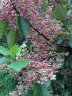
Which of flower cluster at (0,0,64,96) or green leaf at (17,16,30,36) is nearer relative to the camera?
flower cluster at (0,0,64,96)

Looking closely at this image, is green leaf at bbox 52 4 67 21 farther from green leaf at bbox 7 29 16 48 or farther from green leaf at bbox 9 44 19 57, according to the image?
green leaf at bbox 9 44 19 57

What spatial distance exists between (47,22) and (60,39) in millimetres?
213

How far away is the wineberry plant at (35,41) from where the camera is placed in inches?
47.9

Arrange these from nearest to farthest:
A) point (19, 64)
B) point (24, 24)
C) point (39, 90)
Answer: point (19, 64) → point (39, 90) → point (24, 24)

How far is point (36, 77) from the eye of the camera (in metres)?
1.19

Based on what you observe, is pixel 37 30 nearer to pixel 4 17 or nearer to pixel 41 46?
pixel 41 46

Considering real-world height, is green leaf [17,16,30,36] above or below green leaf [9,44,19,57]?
above

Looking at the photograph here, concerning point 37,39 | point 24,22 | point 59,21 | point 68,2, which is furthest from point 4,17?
point 68,2

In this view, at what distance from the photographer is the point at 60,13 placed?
60.6 inches

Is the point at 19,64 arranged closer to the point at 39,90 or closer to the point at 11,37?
the point at 39,90

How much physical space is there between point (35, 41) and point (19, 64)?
34 cm

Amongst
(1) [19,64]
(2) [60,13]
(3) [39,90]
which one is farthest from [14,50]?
(2) [60,13]

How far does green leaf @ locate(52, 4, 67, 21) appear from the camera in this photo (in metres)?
1.52

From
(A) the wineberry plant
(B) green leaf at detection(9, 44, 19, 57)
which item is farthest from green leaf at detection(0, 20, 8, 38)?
(B) green leaf at detection(9, 44, 19, 57)
